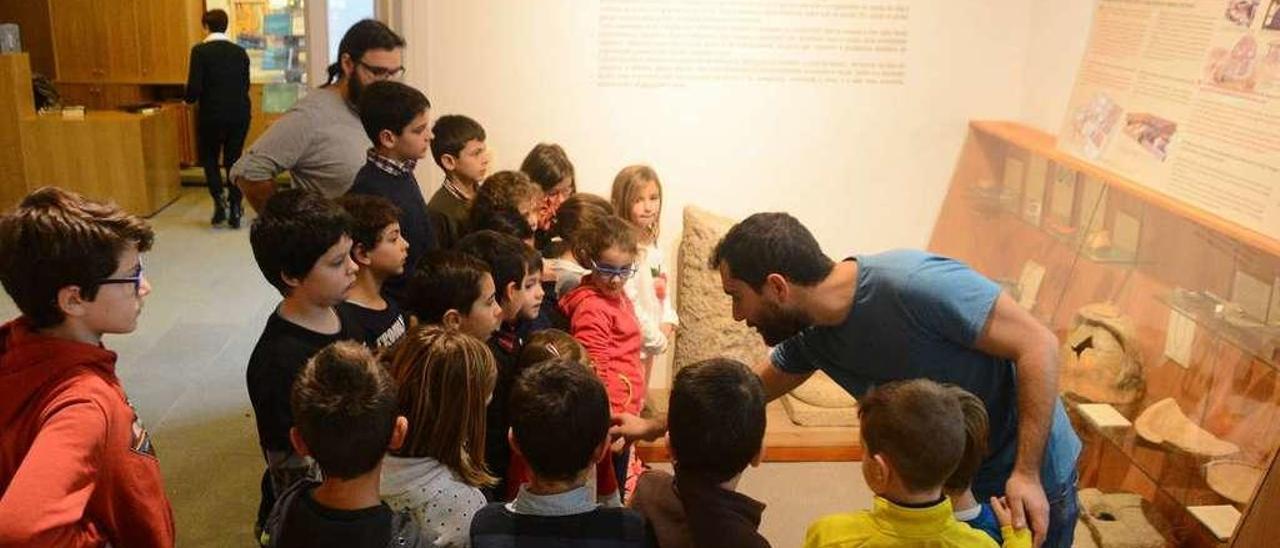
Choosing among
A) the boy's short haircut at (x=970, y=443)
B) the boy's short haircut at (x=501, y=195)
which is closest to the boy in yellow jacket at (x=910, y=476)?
the boy's short haircut at (x=970, y=443)

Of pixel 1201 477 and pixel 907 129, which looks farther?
pixel 907 129

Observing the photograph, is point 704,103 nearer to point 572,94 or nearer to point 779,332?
point 572,94

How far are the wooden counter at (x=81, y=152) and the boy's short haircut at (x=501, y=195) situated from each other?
18.4ft

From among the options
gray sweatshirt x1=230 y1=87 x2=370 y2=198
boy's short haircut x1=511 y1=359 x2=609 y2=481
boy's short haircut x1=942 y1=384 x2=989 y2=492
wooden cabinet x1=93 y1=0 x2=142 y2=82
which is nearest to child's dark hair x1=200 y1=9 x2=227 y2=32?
wooden cabinet x1=93 y1=0 x2=142 y2=82

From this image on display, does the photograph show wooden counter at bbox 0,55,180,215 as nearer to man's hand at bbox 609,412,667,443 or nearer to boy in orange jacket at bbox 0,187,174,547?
boy in orange jacket at bbox 0,187,174,547

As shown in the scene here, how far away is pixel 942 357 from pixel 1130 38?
220 centimetres

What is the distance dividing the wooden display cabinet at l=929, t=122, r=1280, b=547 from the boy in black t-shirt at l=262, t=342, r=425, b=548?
6.90 feet

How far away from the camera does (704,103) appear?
4.58 metres

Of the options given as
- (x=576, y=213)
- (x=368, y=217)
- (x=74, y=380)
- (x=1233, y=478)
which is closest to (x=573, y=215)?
(x=576, y=213)

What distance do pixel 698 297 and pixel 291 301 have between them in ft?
8.46

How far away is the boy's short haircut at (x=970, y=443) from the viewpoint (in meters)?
2.00

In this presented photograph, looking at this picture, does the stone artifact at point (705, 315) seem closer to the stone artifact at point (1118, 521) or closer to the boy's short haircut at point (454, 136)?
the boy's short haircut at point (454, 136)

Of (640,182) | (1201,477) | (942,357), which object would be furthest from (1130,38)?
(942,357)

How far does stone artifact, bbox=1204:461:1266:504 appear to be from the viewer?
293cm
